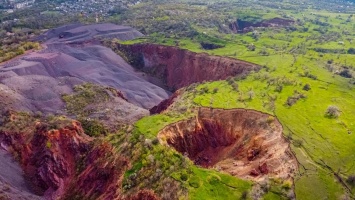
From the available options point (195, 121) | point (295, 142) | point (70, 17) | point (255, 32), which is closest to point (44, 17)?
point (70, 17)

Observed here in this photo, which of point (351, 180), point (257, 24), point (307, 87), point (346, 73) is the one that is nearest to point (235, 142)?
point (351, 180)

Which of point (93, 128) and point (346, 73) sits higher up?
point (346, 73)

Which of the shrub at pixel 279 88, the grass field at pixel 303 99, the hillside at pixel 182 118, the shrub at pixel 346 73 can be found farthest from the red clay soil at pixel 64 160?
the shrub at pixel 346 73

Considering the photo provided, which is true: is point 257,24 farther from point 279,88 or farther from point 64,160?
point 64,160

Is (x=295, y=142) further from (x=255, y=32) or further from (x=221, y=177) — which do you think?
(x=255, y=32)

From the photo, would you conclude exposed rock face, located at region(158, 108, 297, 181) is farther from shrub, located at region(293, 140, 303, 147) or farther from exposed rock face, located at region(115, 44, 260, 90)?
exposed rock face, located at region(115, 44, 260, 90)
